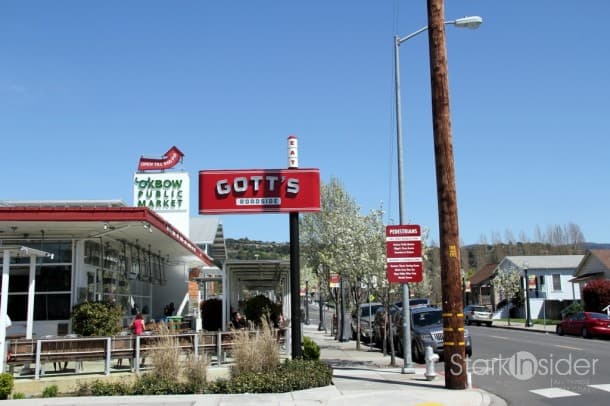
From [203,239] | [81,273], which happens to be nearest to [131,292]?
[81,273]

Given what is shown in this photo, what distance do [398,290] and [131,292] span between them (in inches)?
443

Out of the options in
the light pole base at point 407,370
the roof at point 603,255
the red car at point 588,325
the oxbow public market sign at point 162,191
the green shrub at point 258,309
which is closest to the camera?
the light pole base at point 407,370

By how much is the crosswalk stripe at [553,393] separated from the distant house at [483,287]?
57.0 m

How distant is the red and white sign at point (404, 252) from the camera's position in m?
15.8

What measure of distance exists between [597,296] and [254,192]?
1319 inches

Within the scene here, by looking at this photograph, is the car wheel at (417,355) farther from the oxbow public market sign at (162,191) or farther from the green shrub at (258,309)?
the oxbow public market sign at (162,191)

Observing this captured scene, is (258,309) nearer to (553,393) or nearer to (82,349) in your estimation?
(82,349)

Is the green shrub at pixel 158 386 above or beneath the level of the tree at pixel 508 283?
beneath

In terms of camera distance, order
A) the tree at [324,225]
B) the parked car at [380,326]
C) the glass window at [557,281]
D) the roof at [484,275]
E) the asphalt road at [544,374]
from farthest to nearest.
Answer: the roof at [484,275], the glass window at [557,281], the tree at [324,225], the parked car at [380,326], the asphalt road at [544,374]

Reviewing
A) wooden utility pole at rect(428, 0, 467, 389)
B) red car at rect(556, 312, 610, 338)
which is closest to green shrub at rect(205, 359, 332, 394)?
wooden utility pole at rect(428, 0, 467, 389)

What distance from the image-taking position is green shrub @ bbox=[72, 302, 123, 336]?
1564cm

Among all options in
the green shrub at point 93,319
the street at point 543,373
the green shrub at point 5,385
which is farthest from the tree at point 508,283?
the green shrub at point 5,385

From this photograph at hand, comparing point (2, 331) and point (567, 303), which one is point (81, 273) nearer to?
point (2, 331)

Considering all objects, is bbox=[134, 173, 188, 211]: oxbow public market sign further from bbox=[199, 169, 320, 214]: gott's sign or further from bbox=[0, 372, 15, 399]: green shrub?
bbox=[0, 372, 15, 399]: green shrub
